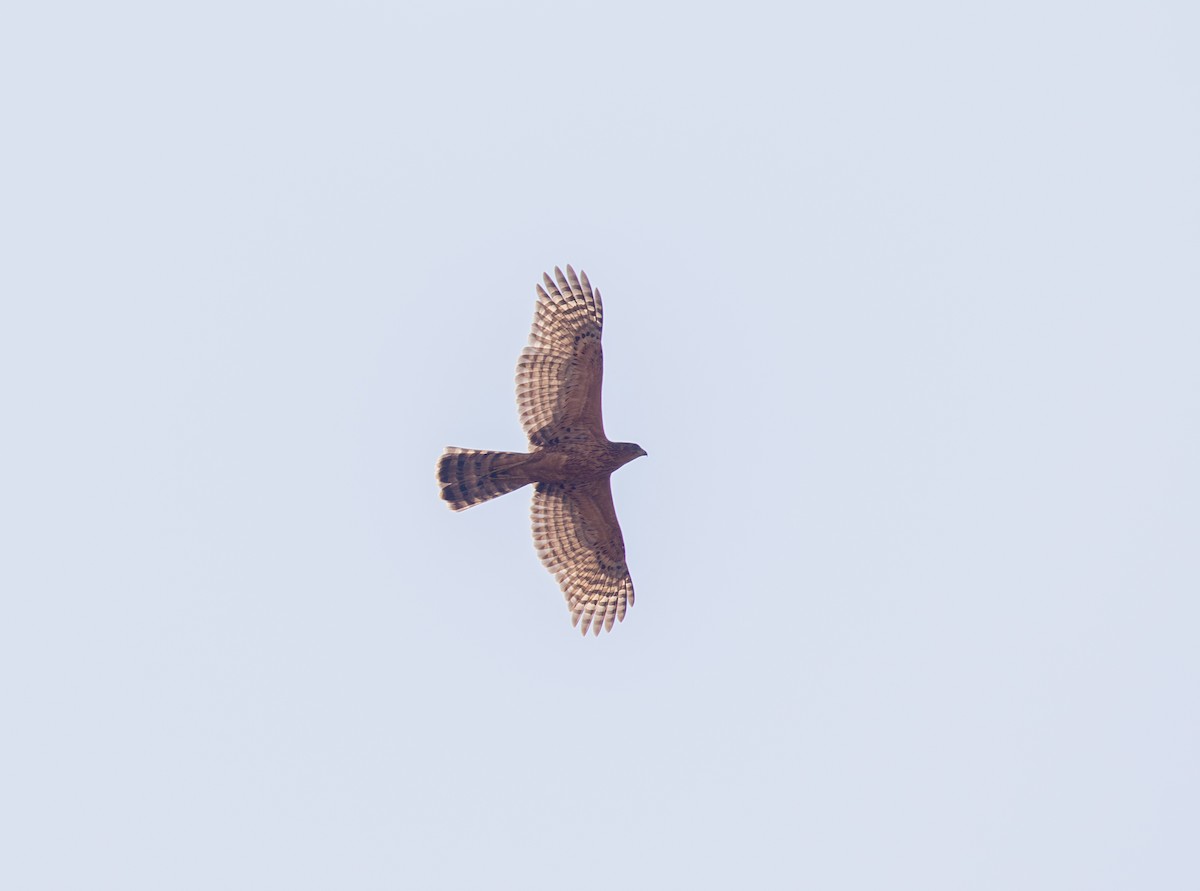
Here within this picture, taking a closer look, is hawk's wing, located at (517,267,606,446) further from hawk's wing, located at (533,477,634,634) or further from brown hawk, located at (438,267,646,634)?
hawk's wing, located at (533,477,634,634)

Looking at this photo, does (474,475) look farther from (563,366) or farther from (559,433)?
(563,366)

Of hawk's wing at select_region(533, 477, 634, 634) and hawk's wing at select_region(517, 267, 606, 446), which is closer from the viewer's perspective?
hawk's wing at select_region(517, 267, 606, 446)

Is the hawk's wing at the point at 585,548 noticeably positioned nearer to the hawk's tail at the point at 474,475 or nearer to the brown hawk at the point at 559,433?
the brown hawk at the point at 559,433

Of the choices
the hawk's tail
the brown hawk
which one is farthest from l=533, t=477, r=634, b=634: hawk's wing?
the hawk's tail

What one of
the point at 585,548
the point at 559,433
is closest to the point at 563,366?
the point at 559,433

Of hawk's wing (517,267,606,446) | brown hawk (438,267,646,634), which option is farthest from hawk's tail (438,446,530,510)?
hawk's wing (517,267,606,446)

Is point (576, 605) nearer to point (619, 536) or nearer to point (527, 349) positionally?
point (619, 536)

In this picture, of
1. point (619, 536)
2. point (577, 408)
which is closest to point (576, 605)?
point (619, 536)

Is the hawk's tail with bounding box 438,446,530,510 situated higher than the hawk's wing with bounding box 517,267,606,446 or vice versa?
the hawk's wing with bounding box 517,267,606,446

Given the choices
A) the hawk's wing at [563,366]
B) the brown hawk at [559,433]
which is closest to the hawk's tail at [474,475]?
the brown hawk at [559,433]
